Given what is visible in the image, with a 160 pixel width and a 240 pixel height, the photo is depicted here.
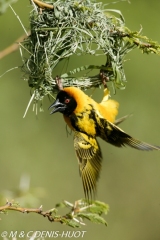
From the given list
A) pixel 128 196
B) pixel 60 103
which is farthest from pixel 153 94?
pixel 60 103

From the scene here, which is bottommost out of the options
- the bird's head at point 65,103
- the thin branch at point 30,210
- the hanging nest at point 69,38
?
the thin branch at point 30,210

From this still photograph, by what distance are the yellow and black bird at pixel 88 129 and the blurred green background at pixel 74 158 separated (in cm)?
260

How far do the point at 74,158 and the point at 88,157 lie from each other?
326cm

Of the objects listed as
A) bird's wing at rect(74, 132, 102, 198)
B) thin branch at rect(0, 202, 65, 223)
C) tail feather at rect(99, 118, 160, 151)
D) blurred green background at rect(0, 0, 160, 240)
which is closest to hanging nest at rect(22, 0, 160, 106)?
tail feather at rect(99, 118, 160, 151)

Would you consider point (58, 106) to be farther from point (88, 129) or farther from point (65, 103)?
point (88, 129)

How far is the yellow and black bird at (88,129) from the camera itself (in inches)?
148

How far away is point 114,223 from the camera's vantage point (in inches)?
266

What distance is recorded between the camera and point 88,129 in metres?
3.86

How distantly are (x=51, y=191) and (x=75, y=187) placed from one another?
24 cm

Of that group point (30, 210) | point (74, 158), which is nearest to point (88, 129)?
point (30, 210)

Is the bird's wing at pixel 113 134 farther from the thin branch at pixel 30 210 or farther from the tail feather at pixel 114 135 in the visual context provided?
the thin branch at pixel 30 210

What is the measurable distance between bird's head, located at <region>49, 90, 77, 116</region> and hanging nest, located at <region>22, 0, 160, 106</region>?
0.35 ft

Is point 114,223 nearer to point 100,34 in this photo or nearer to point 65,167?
point 65,167

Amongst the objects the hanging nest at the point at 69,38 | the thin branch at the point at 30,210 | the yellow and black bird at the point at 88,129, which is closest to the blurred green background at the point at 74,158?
the yellow and black bird at the point at 88,129
